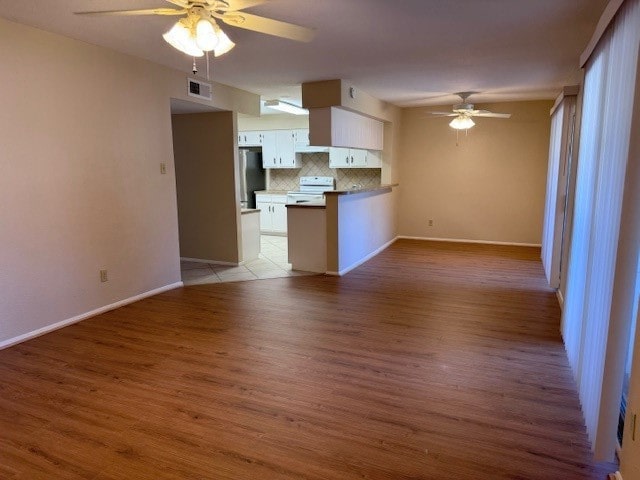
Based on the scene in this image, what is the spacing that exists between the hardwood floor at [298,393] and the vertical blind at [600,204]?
0.21 metres

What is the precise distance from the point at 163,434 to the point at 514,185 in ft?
22.6

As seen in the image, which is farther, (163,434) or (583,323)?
(583,323)

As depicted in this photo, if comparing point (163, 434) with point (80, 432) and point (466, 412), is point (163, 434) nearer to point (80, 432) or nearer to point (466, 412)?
point (80, 432)

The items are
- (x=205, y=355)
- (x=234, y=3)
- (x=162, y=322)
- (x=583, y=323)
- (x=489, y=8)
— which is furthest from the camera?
(x=162, y=322)

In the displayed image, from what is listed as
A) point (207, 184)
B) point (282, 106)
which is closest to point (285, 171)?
point (282, 106)

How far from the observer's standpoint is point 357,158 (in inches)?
309

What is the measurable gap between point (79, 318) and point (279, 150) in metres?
5.47

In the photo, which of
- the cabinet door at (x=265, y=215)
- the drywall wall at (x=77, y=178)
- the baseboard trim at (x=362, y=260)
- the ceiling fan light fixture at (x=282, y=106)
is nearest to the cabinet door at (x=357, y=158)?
the ceiling fan light fixture at (x=282, y=106)

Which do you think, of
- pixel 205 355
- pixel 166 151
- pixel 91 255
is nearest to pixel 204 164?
pixel 166 151

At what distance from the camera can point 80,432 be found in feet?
7.50

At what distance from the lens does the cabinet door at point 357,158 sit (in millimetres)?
7770

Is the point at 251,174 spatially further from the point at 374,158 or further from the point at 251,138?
the point at 374,158

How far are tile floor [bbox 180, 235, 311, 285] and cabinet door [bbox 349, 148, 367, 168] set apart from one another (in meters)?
2.24

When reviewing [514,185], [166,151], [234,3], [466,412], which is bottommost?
[466,412]
